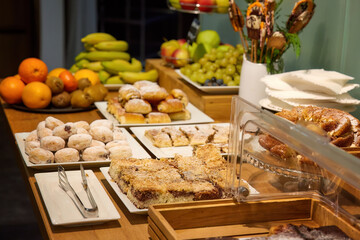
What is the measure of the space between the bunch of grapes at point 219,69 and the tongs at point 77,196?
3.50 ft

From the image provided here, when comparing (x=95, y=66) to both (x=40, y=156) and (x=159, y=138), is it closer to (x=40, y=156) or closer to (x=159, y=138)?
(x=159, y=138)

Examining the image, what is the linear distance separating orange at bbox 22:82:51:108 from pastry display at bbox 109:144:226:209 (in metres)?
0.91

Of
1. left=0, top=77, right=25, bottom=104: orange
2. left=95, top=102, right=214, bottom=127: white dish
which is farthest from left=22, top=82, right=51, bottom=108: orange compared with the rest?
left=95, top=102, right=214, bottom=127: white dish

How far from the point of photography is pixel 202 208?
113cm


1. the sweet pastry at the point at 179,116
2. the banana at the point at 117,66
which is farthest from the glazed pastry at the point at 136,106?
the banana at the point at 117,66

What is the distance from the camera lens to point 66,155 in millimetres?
1612

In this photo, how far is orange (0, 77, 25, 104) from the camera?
7.68ft

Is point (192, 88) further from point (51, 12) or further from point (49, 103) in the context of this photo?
point (51, 12)

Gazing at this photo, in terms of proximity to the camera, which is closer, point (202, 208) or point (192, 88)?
point (202, 208)

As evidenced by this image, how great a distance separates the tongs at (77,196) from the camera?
127 centimetres

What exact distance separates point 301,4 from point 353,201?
1017mm

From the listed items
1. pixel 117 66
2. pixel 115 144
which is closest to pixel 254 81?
pixel 115 144

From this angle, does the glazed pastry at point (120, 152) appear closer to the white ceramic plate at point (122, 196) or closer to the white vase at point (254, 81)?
the white ceramic plate at point (122, 196)

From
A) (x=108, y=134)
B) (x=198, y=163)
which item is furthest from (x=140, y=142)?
(x=198, y=163)
